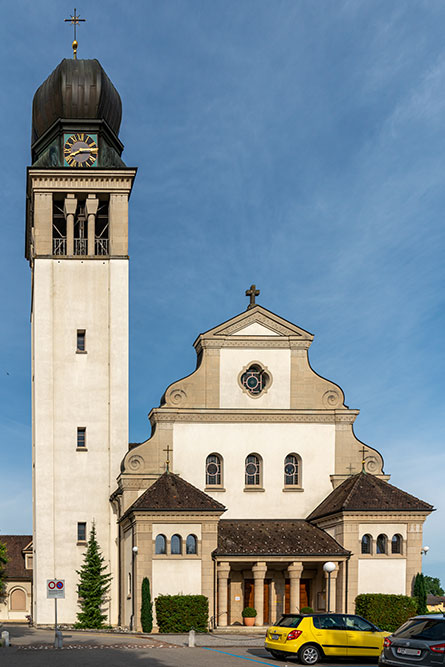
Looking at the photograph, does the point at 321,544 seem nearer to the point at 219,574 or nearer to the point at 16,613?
the point at 219,574

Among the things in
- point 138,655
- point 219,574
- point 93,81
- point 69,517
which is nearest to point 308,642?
point 138,655

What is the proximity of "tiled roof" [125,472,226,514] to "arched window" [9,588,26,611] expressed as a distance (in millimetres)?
32832

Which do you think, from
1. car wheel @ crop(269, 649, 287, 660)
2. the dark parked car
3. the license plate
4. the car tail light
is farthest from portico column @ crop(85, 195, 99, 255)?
the car tail light

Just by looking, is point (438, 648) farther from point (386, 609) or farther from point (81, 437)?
point (81, 437)

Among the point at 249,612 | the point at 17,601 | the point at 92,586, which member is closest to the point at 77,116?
the point at 92,586

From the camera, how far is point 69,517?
1780 inches

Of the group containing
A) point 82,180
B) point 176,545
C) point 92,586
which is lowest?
point 92,586

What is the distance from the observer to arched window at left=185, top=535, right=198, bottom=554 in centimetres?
3972

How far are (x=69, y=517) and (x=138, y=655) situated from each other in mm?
19964

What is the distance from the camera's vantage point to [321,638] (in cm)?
2458

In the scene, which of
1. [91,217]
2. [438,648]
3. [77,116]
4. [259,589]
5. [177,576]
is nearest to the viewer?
[438,648]

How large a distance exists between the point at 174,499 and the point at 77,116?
74.5 ft

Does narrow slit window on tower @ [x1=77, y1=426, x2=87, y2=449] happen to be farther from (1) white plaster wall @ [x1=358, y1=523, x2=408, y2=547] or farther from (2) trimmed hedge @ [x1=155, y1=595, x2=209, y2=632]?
(1) white plaster wall @ [x1=358, y1=523, x2=408, y2=547]

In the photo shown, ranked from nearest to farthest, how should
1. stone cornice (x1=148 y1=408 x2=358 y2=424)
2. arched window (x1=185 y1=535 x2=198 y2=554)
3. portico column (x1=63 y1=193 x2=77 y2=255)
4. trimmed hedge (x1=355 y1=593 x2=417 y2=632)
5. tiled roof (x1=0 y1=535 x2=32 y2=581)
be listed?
trimmed hedge (x1=355 y1=593 x2=417 y2=632)
arched window (x1=185 y1=535 x2=198 y2=554)
stone cornice (x1=148 y1=408 x2=358 y2=424)
portico column (x1=63 y1=193 x2=77 y2=255)
tiled roof (x1=0 y1=535 x2=32 y2=581)
